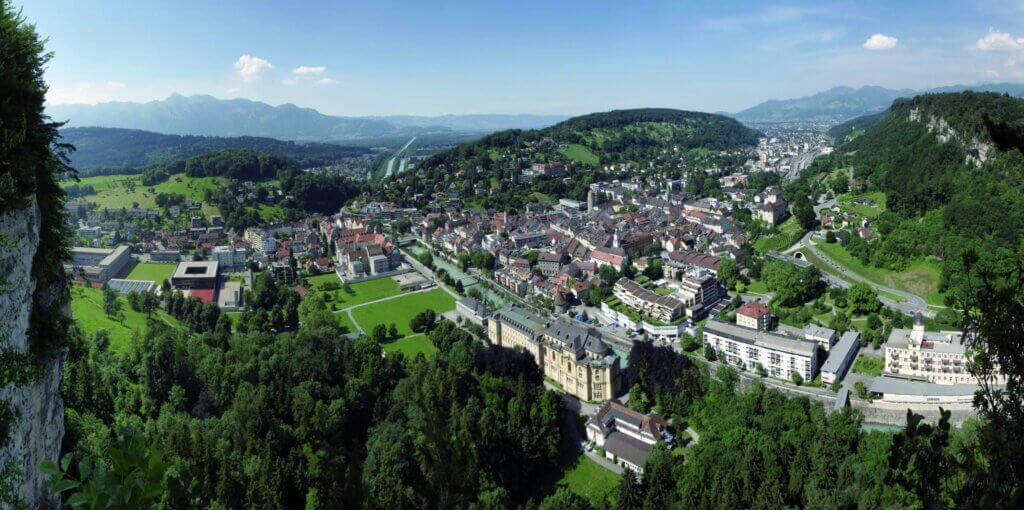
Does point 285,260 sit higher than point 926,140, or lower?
lower

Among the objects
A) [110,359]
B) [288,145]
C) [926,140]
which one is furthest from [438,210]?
[288,145]

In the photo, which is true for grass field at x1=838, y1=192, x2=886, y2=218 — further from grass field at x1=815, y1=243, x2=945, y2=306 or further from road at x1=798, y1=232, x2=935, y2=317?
grass field at x1=815, y1=243, x2=945, y2=306

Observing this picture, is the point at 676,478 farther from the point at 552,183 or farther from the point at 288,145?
the point at 288,145

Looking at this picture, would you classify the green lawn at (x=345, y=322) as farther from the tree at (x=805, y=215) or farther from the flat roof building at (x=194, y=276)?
the tree at (x=805, y=215)

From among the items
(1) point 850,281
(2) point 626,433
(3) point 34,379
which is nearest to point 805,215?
(1) point 850,281

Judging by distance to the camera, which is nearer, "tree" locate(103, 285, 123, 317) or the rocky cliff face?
the rocky cliff face

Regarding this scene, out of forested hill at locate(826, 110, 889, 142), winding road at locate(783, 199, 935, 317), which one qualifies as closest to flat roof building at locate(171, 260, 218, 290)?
winding road at locate(783, 199, 935, 317)
